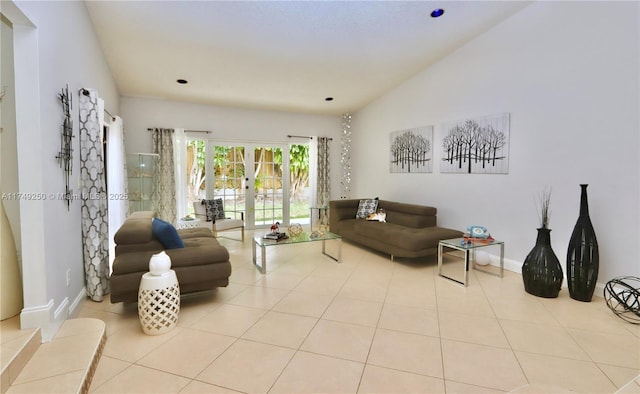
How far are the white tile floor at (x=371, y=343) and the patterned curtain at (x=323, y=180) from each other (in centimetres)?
367

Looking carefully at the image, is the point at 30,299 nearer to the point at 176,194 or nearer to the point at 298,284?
the point at 298,284

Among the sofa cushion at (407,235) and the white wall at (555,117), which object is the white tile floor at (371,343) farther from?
the white wall at (555,117)

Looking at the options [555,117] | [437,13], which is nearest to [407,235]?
[555,117]

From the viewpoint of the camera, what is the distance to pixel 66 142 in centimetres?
234

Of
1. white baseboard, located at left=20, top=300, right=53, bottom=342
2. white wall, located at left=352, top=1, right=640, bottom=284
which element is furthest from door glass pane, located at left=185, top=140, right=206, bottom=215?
white wall, located at left=352, top=1, right=640, bottom=284

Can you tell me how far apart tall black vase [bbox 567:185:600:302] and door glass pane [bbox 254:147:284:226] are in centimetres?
513

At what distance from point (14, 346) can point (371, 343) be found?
6.89ft

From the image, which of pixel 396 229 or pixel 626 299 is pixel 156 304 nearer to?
pixel 396 229

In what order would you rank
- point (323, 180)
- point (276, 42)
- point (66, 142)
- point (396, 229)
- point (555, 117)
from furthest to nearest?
1. point (323, 180)
2. point (396, 229)
3. point (276, 42)
4. point (555, 117)
5. point (66, 142)

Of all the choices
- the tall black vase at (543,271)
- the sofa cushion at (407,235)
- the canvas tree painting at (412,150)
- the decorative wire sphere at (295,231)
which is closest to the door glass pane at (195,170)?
the decorative wire sphere at (295,231)

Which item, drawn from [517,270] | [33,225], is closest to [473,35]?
[517,270]

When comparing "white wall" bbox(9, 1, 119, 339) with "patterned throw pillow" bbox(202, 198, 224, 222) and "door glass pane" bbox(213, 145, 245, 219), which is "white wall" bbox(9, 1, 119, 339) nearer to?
"patterned throw pillow" bbox(202, 198, 224, 222)

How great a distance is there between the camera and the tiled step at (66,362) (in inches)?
60.2

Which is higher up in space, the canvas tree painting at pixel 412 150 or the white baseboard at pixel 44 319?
the canvas tree painting at pixel 412 150
